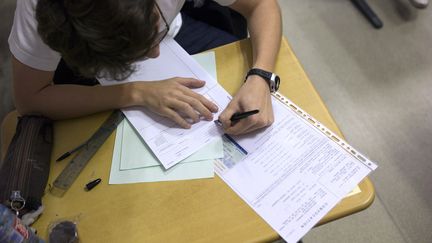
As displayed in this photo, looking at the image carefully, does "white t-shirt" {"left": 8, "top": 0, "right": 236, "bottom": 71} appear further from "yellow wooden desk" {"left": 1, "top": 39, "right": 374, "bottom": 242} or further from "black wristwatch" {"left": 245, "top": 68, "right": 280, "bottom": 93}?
"black wristwatch" {"left": 245, "top": 68, "right": 280, "bottom": 93}

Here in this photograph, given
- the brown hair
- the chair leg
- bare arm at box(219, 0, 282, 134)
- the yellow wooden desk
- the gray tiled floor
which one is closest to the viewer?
the brown hair

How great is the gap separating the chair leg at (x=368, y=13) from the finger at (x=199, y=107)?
1.49 metres

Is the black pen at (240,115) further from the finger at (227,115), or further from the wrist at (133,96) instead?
the wrist at (133,96)

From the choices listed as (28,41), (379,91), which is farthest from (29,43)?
(379,91)

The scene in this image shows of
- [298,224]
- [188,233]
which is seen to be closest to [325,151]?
[298,224]

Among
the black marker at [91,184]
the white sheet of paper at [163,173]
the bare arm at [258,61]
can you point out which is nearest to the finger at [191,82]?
the bare arm at [258,61]

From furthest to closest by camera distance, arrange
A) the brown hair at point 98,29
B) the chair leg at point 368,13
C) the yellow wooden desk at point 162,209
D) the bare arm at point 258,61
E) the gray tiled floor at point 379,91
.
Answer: the chair leg at point 368,13 → the gray tiled floor at point 379,91 → the bare arm at point 258,61 → the yellow wooden desk at point 162,209 → the brown hair at point 98,29

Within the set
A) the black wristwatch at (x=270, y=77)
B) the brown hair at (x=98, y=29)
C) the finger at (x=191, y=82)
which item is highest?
the brown hair at (x=98, y=29)

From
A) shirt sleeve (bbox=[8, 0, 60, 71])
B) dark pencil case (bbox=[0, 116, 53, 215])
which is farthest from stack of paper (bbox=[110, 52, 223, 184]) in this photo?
shirt sleeve (bbox=[8, 0, 60, 71])

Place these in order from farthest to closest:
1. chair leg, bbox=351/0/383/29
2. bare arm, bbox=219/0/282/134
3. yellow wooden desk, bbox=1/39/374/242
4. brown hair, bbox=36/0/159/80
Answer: chair leg, bbox=351/0/383/29
bare arm, bbox=219/0/282/134
yellow wooden desk, bbox=1/39/374/242
brown hair, bbox=36/0/159/80

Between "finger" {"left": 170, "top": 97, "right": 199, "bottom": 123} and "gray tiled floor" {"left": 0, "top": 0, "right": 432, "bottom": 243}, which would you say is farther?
"gray tiled floor" {"left": 0, "top": 0, "right": 432, "bottom": 243}

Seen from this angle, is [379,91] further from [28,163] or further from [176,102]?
[28,163]

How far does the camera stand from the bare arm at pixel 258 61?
856 mm

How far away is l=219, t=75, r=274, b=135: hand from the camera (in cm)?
85
